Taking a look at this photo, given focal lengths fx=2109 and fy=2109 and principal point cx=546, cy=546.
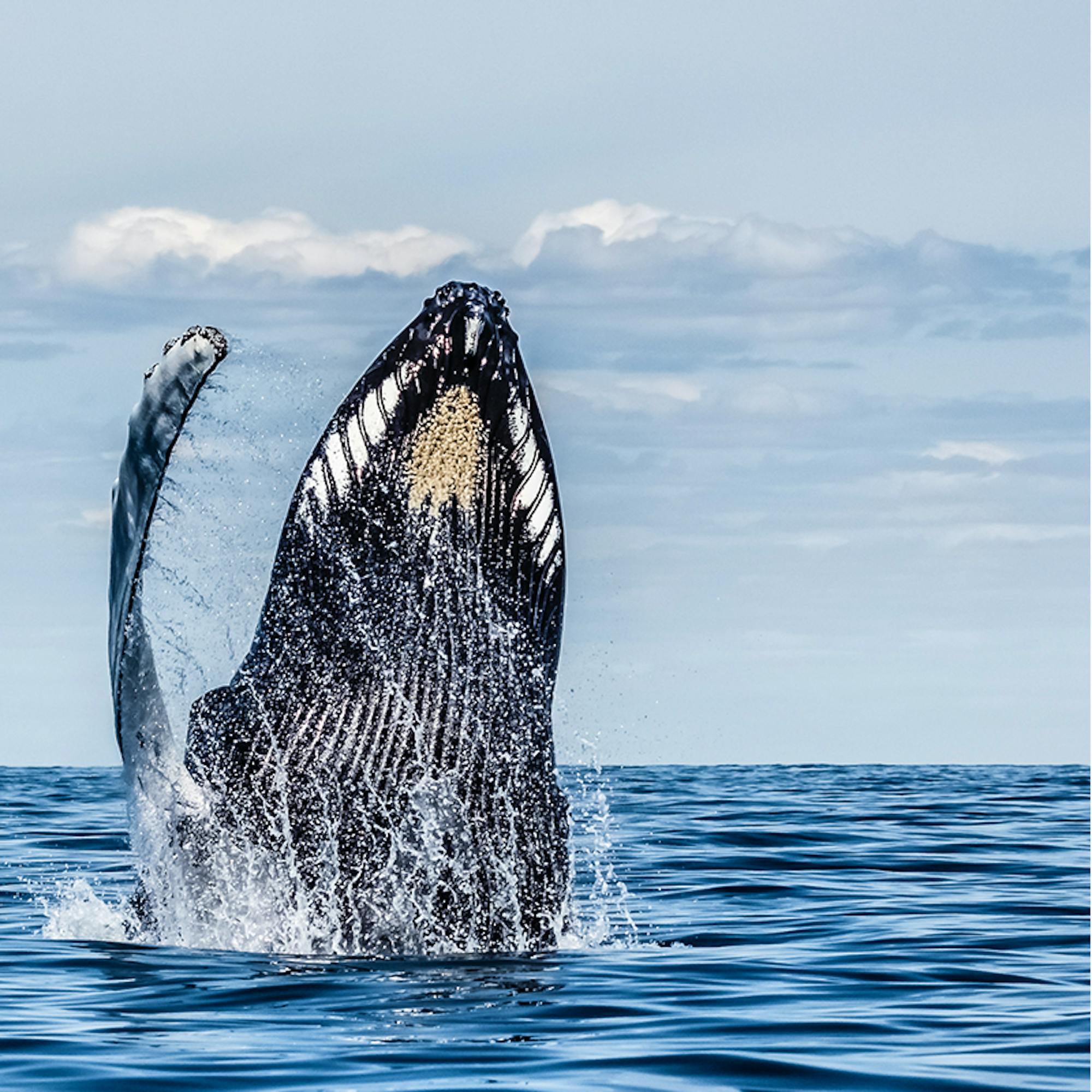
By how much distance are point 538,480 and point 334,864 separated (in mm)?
1874

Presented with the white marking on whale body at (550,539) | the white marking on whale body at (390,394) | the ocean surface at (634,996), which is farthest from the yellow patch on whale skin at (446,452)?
the ocean surface at (634,996)

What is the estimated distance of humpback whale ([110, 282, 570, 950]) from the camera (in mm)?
8742

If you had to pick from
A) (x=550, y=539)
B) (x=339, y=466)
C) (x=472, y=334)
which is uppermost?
(x=472, y=334)

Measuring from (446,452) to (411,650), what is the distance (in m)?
0.87

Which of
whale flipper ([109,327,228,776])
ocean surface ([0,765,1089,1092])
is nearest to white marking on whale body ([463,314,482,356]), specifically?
whale flipper ([109,327,228,776])

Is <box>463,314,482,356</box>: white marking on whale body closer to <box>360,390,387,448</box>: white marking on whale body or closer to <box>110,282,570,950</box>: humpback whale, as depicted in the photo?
<box>110,282,570,950</box>: humpback whale

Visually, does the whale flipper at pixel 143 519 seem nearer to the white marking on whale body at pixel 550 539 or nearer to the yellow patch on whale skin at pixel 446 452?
the yellow patch on whale skin at pixel 446 452

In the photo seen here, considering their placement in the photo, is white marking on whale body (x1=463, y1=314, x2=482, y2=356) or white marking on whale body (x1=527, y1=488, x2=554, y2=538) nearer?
white marking on whale body (x1=463, y1=314, x2=482, y2=356)

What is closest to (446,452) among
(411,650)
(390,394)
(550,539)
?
(390,394)

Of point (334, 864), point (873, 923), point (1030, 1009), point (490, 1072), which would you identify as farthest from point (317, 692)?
point (873, 923)

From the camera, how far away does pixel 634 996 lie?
9.45 meters

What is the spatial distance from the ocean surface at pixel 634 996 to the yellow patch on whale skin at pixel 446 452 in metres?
2.07

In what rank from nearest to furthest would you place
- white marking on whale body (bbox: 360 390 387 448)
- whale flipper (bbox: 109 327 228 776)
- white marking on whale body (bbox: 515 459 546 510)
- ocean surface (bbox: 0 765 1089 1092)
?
ocean surface (bbox: 0 765 1089 1092)
whale flipper (bbox: 109 327 228 776)
white marking on whale body (bbox: 360 390 387 448)
white marking on whale body (bbox: 515 459 546 510)

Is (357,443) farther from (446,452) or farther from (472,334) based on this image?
(472,334)
